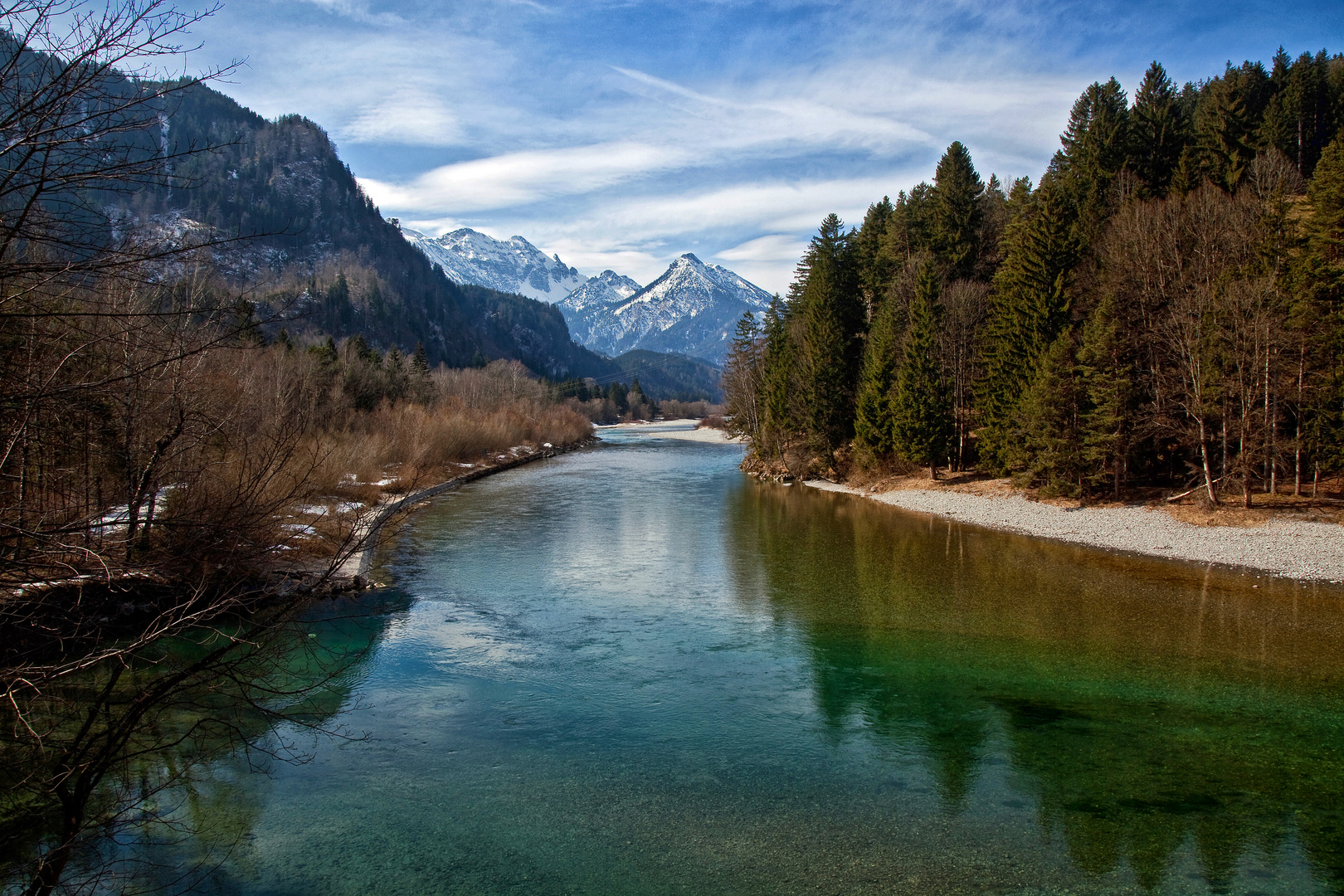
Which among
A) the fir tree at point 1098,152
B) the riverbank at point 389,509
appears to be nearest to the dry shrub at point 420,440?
the riverbank at point 389,509

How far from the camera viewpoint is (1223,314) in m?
25.8

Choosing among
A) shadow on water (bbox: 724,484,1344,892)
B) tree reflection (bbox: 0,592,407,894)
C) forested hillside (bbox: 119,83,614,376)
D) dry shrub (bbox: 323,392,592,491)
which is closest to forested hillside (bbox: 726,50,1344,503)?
shadow on water (bbox: 724,484,1344,892)

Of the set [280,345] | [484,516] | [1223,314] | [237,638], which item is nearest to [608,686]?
[237,638]

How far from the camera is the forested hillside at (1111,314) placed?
2539 cm

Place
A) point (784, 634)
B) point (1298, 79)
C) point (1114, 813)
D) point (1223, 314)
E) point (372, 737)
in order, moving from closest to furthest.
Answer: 1. point (1114, 813)
2. point (372, 737)
3. point (784, 634)
4. point (1223, 314)
5. point (1298, 79)

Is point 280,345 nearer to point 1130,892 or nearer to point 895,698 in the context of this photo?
point 895,698

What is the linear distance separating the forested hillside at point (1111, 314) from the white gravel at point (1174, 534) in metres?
2.34

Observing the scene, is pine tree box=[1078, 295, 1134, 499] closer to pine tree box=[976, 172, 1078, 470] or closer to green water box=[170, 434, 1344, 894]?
pine tree box=[976, 172, 1078, 470]

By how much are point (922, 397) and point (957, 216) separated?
1541cm

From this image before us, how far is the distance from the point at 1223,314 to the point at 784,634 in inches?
843

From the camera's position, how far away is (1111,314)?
29594 mm

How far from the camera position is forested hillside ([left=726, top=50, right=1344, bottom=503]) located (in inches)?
1000

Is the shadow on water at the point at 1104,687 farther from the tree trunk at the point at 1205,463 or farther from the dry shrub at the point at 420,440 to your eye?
the dry shrub at the point at 420,440

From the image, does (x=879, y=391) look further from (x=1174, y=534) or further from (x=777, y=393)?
(x=1174, y=534)
